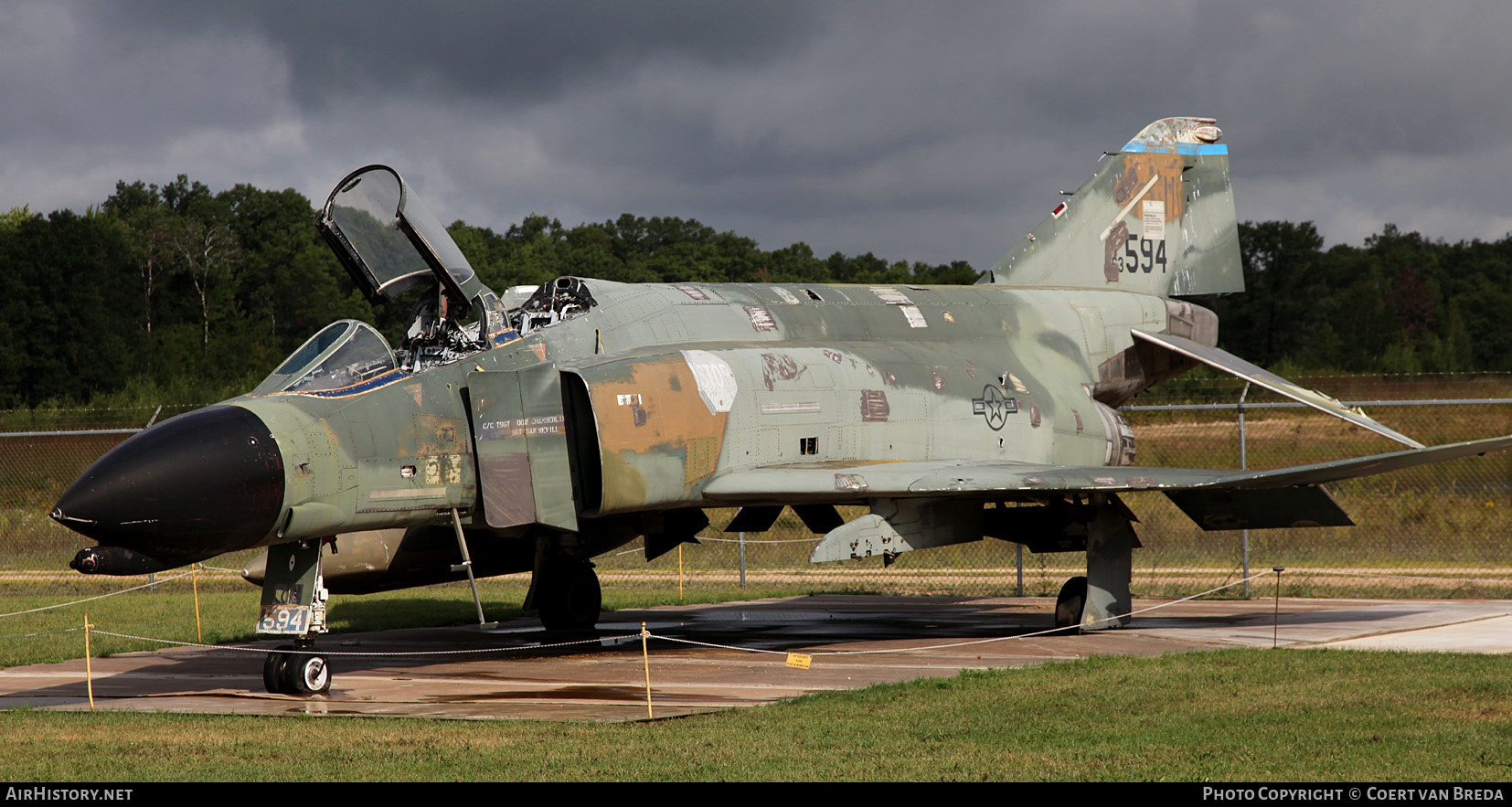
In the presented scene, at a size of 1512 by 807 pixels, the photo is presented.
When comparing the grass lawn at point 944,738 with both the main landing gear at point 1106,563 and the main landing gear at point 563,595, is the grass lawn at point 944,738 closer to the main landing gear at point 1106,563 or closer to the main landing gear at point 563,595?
the main landing gear at point 1106,563

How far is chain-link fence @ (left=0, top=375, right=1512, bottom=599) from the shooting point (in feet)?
Result: 60.3

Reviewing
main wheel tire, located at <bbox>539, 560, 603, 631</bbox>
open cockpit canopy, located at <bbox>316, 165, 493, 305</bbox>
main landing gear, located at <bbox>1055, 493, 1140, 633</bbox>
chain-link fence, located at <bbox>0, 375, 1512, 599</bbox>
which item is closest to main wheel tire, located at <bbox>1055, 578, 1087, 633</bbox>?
main landing gear, located at <bbox>1055, 493, 1140, 633</bbox>

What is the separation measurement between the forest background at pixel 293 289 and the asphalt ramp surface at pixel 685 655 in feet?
86.2

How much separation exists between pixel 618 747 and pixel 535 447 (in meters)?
4.07

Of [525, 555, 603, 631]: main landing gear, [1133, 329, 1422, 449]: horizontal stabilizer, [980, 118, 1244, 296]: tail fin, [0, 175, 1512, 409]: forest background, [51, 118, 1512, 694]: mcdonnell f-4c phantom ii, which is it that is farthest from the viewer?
[0, 175, 1512, 409]: forest background

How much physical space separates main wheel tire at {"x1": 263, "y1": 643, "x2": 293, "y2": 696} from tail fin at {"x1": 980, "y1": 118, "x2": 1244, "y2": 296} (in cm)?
1018

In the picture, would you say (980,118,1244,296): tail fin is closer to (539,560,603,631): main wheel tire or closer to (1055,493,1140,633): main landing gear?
(1055,493,1140,633): main landing gear

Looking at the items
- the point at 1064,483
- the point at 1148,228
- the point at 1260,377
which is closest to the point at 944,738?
the point at 1064,483

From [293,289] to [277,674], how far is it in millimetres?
48894

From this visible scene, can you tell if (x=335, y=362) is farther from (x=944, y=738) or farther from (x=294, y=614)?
(x=944, y=738)

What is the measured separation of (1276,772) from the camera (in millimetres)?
6332

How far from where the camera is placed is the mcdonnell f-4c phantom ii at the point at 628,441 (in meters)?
9.63

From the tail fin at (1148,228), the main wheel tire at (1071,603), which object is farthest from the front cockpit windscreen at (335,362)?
the tail fin at (1148,228)

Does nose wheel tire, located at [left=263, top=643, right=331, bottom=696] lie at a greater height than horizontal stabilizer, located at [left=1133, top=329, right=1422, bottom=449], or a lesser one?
lesser
